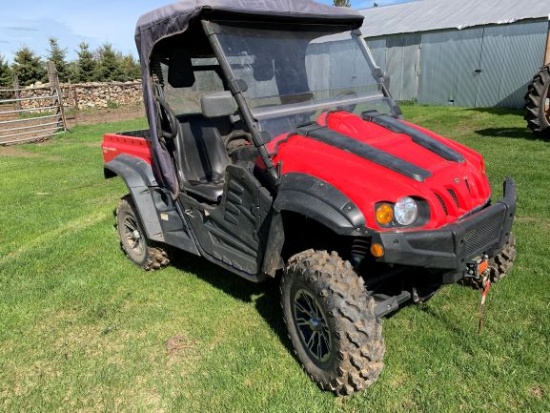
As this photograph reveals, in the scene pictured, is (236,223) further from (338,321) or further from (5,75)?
(5,75)

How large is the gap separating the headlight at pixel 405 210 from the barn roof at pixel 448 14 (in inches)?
546

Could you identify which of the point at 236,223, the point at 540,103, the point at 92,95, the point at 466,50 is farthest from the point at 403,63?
the point at 236,223

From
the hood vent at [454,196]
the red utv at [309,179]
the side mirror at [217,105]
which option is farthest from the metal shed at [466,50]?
the side mirror at [217,105]

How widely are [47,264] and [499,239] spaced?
4300 mm

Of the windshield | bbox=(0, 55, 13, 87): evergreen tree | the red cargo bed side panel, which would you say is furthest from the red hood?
bbox=(0, 55, 13, 87): evergreen tree

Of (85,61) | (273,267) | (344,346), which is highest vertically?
(85,61)

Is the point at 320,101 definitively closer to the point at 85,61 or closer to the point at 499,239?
the point at 499,239

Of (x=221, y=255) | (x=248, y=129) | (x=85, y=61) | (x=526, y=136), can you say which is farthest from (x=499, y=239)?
(x=85, y=61)

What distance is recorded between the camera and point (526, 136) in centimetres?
962

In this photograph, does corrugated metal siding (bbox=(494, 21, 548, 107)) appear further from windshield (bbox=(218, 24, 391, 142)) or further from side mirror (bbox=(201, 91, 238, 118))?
side mirror (bbox=(201, 91, 238, 118))

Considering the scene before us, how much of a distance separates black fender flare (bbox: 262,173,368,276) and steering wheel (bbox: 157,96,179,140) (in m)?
1.37

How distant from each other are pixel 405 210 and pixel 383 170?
0.27 m

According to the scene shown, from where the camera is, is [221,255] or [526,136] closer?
[221,255]

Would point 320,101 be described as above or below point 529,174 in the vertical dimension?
above
